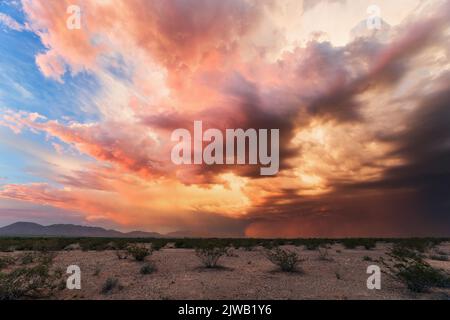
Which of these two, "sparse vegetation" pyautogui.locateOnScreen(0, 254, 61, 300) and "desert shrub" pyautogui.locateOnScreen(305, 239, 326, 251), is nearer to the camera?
"sparse vegetation" pyautogui.locateOnScreen(0, 254, 61, 300)

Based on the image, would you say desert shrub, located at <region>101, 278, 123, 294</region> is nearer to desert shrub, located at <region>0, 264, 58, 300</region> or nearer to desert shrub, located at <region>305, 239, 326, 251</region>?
desert shrub, located at <region>0, 264, 58, 300</region>

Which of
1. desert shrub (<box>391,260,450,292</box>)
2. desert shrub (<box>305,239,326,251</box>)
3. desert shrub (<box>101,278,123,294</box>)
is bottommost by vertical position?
desert shrub (<box>305,239,326,251</box>)

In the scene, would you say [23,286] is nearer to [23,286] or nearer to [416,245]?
[23,286]

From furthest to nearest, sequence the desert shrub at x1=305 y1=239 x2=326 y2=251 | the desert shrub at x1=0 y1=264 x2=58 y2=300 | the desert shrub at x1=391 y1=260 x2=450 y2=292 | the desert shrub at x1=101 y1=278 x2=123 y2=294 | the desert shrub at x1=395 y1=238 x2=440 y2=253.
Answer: the desert shrub at x1=305 y1=239 x2=326 y2=251, the desert shrub at x1=395 y1=238 x2=440 y2=253, the desert shrub at x1=391 y1=260 x2=450 y2=292, the desert shrub at x1=101 y1=278 x2=123 y2=294, the desert shrub at x1=0 y1=264 x2=58 y2=300

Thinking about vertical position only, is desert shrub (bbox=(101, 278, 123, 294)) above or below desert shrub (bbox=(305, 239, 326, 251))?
above

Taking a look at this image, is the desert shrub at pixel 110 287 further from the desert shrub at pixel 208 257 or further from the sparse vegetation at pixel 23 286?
the desert shrub at pixel 208 257

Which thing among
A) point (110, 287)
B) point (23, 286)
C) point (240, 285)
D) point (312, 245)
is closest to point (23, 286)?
point (23, 286)

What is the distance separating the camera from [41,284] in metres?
14.1

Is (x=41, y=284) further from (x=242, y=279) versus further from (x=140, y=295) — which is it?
(x=242, y=279)

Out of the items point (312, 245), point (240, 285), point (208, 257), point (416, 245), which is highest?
point (208, 257)

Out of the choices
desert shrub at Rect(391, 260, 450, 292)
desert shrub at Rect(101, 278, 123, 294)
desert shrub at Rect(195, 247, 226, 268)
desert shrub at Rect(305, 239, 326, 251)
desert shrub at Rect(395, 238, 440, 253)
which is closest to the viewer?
desert shrub at Rect(101, 278, 123, 294)

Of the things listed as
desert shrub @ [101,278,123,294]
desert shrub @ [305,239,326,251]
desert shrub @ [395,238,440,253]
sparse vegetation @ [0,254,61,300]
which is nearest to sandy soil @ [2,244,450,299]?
desert shrub @ [101,278,123,294]
